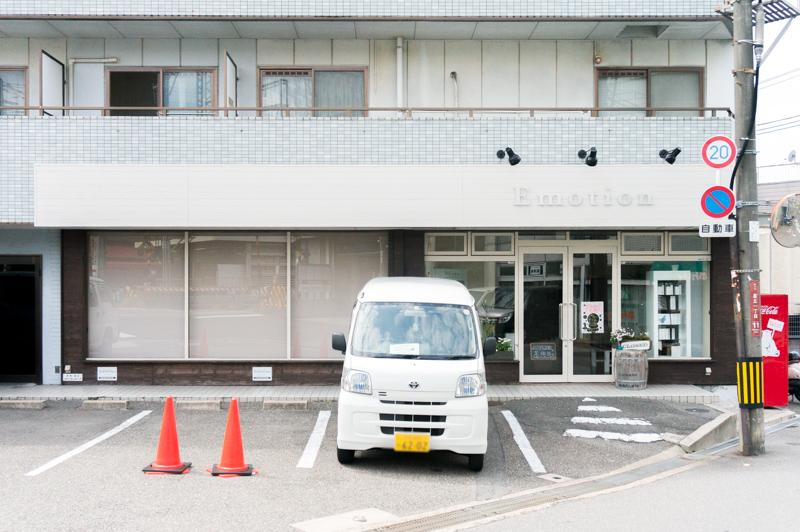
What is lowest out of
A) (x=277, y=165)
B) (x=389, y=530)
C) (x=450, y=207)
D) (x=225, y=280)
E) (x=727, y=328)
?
(x=389, y=530)

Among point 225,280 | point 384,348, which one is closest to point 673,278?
point 384,348

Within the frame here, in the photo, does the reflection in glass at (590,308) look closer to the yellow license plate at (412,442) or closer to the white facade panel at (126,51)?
the yellow license plate at (412,442)

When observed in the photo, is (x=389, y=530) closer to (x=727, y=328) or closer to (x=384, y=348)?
(x=384, y=348)

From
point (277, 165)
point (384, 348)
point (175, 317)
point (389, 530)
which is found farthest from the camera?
point (175, 317)

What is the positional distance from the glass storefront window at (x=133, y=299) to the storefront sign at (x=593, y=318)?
25.5ft

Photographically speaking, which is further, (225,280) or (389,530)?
(225,280)

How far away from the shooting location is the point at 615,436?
9.52 m

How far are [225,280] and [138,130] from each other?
315 cm

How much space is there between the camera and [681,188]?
1203 centimetres

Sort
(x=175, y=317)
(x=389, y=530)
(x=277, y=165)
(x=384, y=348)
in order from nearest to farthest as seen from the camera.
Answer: (x=389, y=530) < (x=384, y=348) < (x=277, y=165) < (x=175, y=317)

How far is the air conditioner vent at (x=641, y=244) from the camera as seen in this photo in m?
13.1

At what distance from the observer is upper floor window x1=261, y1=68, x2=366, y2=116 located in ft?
43.6

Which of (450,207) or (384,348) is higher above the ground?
(450,207)

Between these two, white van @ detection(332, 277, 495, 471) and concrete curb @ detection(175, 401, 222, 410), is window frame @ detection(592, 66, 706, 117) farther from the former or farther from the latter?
concrete curb @ detection(175, 401, 222, 410)
